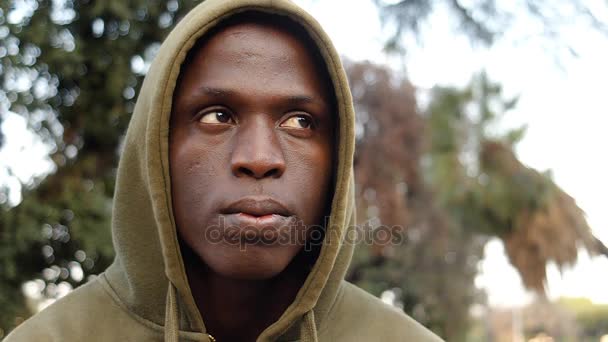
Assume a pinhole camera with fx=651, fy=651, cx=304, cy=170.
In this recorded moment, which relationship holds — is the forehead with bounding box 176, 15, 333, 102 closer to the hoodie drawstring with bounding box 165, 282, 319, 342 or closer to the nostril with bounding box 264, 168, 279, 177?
the nostril with bounding box 264, 168, 279, 177

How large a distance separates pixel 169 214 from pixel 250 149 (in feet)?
1.15

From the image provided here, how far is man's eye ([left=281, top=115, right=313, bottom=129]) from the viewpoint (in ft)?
6.45

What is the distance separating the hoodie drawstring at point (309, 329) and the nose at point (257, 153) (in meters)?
0.49

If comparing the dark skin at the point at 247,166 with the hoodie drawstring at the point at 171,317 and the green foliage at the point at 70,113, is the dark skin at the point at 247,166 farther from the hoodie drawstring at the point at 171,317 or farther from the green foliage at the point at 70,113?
the green foliage at the point at 70,113

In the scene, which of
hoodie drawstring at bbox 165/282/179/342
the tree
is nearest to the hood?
hoodie drawstring at bbox 165/282/179/342

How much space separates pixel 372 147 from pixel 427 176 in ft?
6.18

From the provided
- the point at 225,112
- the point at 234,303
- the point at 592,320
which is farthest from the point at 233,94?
the point at 592,320

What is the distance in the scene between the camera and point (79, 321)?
2.04 meters

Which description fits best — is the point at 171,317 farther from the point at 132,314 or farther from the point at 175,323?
the point at 132,314

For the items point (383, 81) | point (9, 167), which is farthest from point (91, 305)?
point (383, 81)

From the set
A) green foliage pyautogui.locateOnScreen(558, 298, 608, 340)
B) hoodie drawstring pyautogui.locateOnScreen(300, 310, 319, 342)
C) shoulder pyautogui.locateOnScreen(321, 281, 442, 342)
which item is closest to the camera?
hoodie drawstring pyautogui.locateOnScreen(300, 310, 319, 342)

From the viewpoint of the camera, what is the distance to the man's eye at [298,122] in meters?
1.97

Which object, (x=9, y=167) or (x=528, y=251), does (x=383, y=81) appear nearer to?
(x=528, y=251)

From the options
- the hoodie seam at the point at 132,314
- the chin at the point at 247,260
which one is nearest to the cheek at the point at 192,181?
the chin at the point at 247,260
